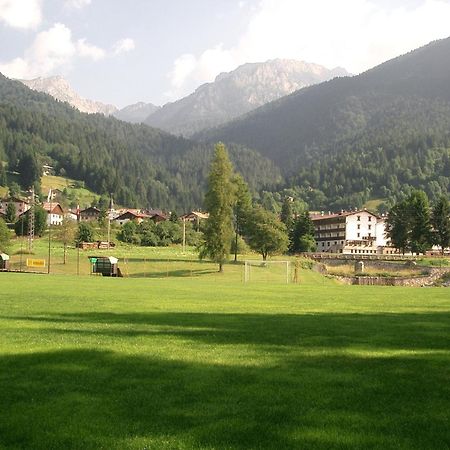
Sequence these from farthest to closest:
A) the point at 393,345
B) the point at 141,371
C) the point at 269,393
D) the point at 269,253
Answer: the point at 269,253 < the point at 393,345 < the point at 141,371 < the point at 269,393

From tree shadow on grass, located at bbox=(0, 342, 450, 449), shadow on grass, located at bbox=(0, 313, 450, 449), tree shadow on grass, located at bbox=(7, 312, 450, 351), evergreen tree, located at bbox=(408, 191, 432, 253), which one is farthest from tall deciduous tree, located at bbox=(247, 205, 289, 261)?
tree shadow on grass, located at bbox=(0, 342, 450, 449)

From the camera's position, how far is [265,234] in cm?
9550

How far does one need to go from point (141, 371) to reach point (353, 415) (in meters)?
4.72

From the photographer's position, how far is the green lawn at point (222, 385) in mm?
7703

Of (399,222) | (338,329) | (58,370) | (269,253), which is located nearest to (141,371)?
(58,370)

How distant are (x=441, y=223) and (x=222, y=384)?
382 ft

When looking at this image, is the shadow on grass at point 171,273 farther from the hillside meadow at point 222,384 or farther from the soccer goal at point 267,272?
the hillside meadow at point 222,384

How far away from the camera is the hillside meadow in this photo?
25.3ft

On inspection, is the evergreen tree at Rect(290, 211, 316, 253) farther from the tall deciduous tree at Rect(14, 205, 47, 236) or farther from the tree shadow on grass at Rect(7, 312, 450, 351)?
the tree shadow on grass at Rect(7, 312, 450, 351)

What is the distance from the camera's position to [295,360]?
1273cm

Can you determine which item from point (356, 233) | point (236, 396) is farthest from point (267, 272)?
point (356, 233)

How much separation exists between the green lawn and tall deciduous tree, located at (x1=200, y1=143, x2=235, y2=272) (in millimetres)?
61155

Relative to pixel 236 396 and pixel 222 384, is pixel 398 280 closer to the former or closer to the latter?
pixel 222 384

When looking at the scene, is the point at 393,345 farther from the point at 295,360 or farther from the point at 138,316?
the point at 138,316
